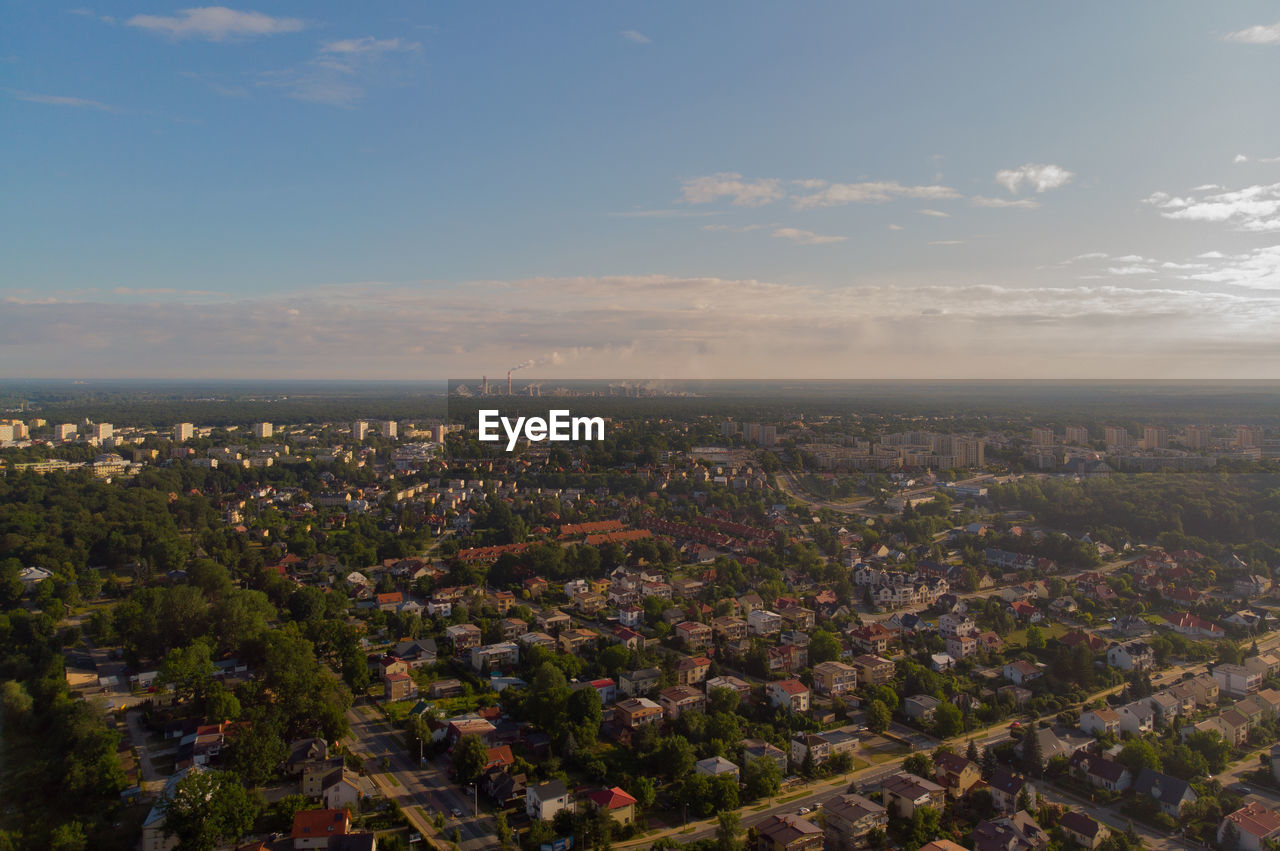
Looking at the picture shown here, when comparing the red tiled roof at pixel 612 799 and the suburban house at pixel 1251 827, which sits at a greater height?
the red tiled roof at pixel 612 799


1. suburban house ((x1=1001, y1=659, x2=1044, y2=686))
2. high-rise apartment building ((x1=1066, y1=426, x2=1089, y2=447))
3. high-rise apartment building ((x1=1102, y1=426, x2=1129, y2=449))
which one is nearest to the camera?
suburban house ((x1=1001, y1=659, x2=1044, y2=686))

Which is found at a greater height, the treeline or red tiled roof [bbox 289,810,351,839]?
the treeline

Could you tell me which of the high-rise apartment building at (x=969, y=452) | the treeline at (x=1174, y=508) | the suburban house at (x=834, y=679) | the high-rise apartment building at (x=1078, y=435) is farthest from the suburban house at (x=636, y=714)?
the high-rise apartment building at (x=1078, y=435)

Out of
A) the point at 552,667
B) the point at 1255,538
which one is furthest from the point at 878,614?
the point at 1255,538

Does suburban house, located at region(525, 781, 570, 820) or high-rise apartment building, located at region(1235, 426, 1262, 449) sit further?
high-rise apartment building, located at region(1235, 426, 1262, 449)

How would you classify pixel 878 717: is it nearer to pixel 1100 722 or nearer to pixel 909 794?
pixel 909 794

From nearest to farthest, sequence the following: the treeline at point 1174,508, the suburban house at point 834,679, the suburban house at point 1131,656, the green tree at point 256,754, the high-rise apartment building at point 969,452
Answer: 1. the green tree at point 256,754
2. the suburban house at point 834,679
3. the suburban house at point 1131,656
4. the treeline at point 1174,508
5. the high-rise apartment building at point 969,452

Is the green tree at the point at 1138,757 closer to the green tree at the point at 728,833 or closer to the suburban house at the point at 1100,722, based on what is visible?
the suburban house at the point at 1100,722

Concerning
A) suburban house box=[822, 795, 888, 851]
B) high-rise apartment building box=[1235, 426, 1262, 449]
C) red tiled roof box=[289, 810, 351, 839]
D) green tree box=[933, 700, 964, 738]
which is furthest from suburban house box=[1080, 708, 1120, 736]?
high-rise apartment building box=[1235, 426, 1262, 449]

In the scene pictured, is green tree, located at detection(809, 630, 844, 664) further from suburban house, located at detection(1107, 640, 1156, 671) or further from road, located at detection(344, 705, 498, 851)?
road, located at detection(344, 705, 498, 851)
